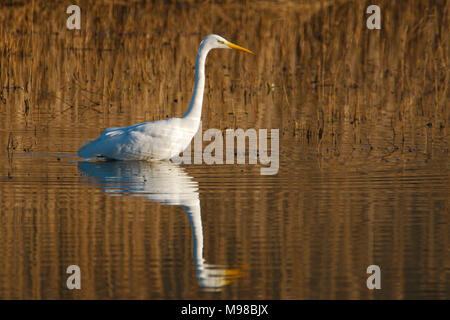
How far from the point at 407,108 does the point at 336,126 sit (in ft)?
6.65

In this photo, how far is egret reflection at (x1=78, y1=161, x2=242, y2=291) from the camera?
6484mm

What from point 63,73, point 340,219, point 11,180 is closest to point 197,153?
point 11,180

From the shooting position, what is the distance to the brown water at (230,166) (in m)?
6.55

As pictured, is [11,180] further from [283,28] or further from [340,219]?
[283,28]

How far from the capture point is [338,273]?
6.51 m

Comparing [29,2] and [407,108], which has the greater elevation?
[29,2]

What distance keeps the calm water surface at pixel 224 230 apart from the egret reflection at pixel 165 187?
0.05ft

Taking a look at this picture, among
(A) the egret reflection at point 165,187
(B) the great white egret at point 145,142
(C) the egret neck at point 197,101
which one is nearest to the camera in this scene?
(A) the egret reflection at point 165,187

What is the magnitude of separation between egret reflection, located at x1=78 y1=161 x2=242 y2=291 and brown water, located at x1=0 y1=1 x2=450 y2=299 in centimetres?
2

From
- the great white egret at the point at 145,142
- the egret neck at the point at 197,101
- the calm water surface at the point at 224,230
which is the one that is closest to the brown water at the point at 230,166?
the calm water surface at the point at 224,230

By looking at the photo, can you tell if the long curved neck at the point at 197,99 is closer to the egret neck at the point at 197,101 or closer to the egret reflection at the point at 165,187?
the egret neck at the point at 197,101

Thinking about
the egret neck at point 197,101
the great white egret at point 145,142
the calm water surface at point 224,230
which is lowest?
the calm water surface at point 224,230

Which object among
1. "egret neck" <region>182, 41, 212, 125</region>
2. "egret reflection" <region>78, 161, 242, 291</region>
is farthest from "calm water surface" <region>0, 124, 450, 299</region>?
"egret neck" <region>182, 41, 212, 125</region>

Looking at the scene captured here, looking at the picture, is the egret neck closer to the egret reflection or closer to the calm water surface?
the egret reflection
